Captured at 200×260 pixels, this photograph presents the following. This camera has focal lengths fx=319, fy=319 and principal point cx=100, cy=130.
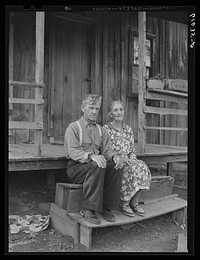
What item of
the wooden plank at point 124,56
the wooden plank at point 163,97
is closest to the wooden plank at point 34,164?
the wooden plank at point 163,97

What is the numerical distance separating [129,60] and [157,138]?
185cm

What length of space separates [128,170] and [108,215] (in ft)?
2.10

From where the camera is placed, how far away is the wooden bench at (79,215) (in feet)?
11.3

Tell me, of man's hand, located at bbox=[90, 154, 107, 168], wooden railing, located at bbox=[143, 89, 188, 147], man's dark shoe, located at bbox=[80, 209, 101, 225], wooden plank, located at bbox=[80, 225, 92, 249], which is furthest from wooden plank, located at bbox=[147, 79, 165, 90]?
wooden plank, located at bbox=[80, 225, 92, 249]

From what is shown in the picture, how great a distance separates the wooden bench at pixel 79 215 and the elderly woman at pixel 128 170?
157mm

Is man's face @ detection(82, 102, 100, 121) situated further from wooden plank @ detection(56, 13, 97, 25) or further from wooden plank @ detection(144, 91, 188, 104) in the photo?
wooden plank @ detection(56, 13, 97, 25)

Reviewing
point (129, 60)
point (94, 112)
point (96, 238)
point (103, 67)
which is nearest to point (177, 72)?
point (129, 60)

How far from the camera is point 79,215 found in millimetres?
3627

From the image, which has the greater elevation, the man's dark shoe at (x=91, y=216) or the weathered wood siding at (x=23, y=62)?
the weathered wood siding at (x=23, y=62)

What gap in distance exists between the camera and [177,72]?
7.60m

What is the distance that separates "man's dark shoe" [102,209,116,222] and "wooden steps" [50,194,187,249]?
44 mm

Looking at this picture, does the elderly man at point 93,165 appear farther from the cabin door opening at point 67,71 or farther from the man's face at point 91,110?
the cabin door opening at point 67,71

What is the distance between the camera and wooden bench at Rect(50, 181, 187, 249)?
3455mm

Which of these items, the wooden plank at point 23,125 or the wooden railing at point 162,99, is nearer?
the wooden plank at point 23,125
